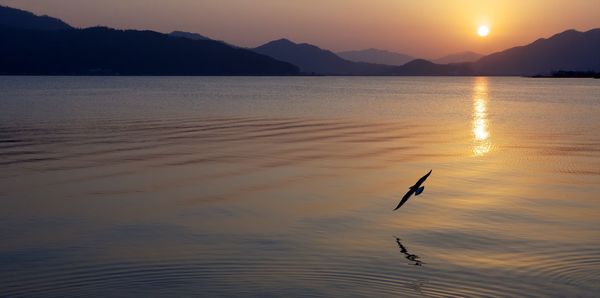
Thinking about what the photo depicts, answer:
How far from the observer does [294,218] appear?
1706cm

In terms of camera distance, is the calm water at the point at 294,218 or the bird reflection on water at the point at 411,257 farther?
the bird reflection on water at the point at 411,257

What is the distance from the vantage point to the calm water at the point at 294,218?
39.9 ft

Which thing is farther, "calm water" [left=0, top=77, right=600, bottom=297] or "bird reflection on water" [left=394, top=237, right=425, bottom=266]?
"bird reflection on water" [left=394, top=237, right=425, bottom=266]

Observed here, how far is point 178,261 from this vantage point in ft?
43.5

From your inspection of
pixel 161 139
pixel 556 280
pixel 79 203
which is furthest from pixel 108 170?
pixel 556 280

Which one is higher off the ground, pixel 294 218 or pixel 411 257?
pixel 411 257

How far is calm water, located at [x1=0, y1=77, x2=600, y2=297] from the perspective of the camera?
12.1 meters

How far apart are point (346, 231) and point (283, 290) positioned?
439 cm

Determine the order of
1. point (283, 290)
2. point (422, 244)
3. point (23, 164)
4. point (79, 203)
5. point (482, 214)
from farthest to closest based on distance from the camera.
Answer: point (23, 164) → point (79, 203) → point (482, 214) → point (422, 244) → point (283, 290)

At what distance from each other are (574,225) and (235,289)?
8642mm

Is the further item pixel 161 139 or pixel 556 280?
pixel 161 139

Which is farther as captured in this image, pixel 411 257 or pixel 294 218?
pixel 294 218

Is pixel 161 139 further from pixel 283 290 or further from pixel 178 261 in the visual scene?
pixel 283 290

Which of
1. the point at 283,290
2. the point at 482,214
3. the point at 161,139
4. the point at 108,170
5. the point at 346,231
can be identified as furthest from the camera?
the point at 161,139
